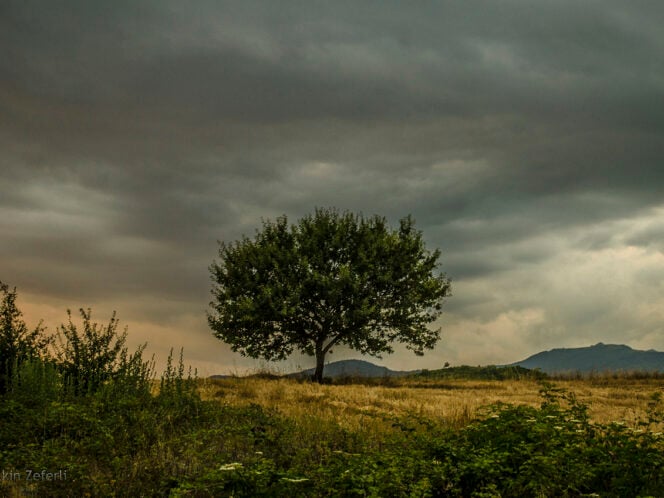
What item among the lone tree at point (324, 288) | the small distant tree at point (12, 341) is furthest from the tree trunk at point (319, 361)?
the small distant tree at point (12, 341)

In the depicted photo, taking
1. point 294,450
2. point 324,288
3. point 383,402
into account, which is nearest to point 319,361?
point 324,288

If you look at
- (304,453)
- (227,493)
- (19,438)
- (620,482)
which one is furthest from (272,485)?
(19,438)

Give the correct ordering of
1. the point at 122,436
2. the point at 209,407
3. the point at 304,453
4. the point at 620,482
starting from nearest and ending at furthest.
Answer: the point at 620,482, the point at 304,453, the point at 122,436, the point at 209,407

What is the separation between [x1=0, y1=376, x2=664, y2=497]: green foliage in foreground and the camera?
7086 millimetres

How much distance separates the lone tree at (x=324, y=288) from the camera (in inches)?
1280

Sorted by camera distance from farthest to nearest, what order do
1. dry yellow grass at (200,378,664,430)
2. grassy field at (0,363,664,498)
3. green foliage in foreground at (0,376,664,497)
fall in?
1. dry yellow grass at (200,378,664,430)
2. grassy field at (0,363,664,498)
3. green foliage in foreground at (0,376,664,497)

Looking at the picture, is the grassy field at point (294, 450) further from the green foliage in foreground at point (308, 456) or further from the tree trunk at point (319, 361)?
the tree trunk at point (319, 361)

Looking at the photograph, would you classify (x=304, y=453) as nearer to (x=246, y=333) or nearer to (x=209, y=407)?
(x=209, y=407)

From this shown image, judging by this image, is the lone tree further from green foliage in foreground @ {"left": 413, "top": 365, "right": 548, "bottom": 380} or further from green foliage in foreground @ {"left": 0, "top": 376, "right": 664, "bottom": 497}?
green foliage in foreground @ {"left": 0, "top": 376, "right": 664, "bottom": 497}

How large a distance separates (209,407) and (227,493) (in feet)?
22.0

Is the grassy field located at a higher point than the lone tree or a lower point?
lower

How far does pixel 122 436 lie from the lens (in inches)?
418

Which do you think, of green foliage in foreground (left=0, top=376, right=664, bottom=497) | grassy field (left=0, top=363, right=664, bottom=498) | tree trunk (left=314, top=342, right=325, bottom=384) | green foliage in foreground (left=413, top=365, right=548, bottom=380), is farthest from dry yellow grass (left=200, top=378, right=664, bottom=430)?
tree trunk (left=314, top=342, right=325, bottom=384)

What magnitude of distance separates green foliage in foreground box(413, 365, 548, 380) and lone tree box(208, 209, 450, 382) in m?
5.60
